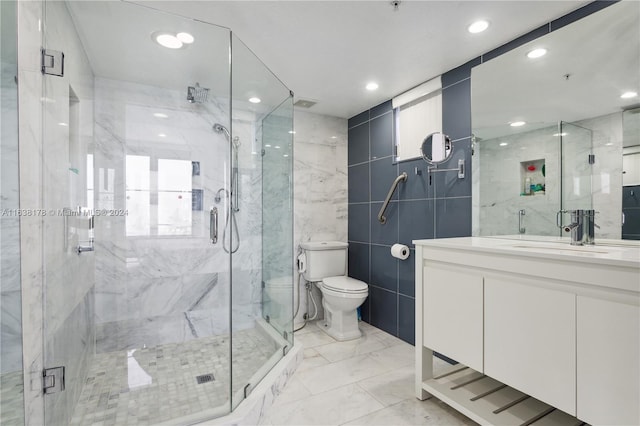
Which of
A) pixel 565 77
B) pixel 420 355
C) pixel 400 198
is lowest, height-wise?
pixel 420 355

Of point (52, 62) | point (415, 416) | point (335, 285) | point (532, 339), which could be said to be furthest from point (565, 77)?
point (52, 62)

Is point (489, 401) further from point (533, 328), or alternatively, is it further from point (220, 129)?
point (220, 129)

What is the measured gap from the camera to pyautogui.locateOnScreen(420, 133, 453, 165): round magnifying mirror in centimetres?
236

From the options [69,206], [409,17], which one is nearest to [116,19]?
[69,206]

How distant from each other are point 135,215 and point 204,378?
45.9 inches

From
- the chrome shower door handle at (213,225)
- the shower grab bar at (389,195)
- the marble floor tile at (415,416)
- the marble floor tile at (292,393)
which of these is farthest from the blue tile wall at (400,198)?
the chrome shower door handle at (213,225)

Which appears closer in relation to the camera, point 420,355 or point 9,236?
point 9,236

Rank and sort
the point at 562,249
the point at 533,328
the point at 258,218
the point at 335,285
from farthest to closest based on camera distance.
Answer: the point at 335,285 < the point at 258,218 < the point at 562,249 < the point at 533,328

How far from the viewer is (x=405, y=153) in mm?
2834

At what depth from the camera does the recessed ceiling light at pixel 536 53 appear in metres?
1.79

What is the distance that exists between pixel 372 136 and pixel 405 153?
1.62ft

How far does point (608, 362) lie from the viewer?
112 cm

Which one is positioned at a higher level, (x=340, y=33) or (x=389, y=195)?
(x=340, y=33)

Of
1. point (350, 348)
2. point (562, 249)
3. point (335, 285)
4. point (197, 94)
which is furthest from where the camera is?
point (335, 285)
